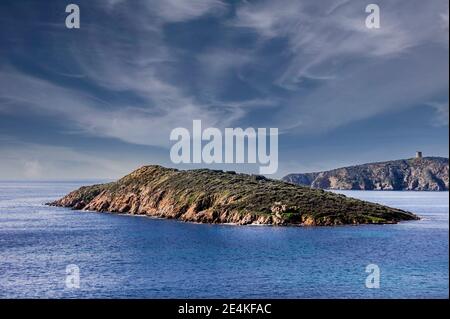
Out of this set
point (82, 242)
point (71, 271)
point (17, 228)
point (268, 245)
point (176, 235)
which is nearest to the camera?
point (71, 271)

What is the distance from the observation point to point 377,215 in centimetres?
19062

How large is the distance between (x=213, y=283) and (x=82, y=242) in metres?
74.6

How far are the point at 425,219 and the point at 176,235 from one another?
110949mm

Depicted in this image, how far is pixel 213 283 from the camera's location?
264ft

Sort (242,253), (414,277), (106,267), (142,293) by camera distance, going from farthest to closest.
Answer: (242,253)
(106,267)
(414,277)
(142,293)

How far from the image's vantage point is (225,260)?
107 m

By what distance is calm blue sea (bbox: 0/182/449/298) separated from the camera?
245ft

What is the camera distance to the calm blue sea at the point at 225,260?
7469 cm

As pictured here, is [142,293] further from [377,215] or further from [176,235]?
[377,215]

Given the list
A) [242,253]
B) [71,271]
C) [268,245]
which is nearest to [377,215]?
[268,245]

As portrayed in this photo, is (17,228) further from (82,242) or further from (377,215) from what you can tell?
(377,215)
